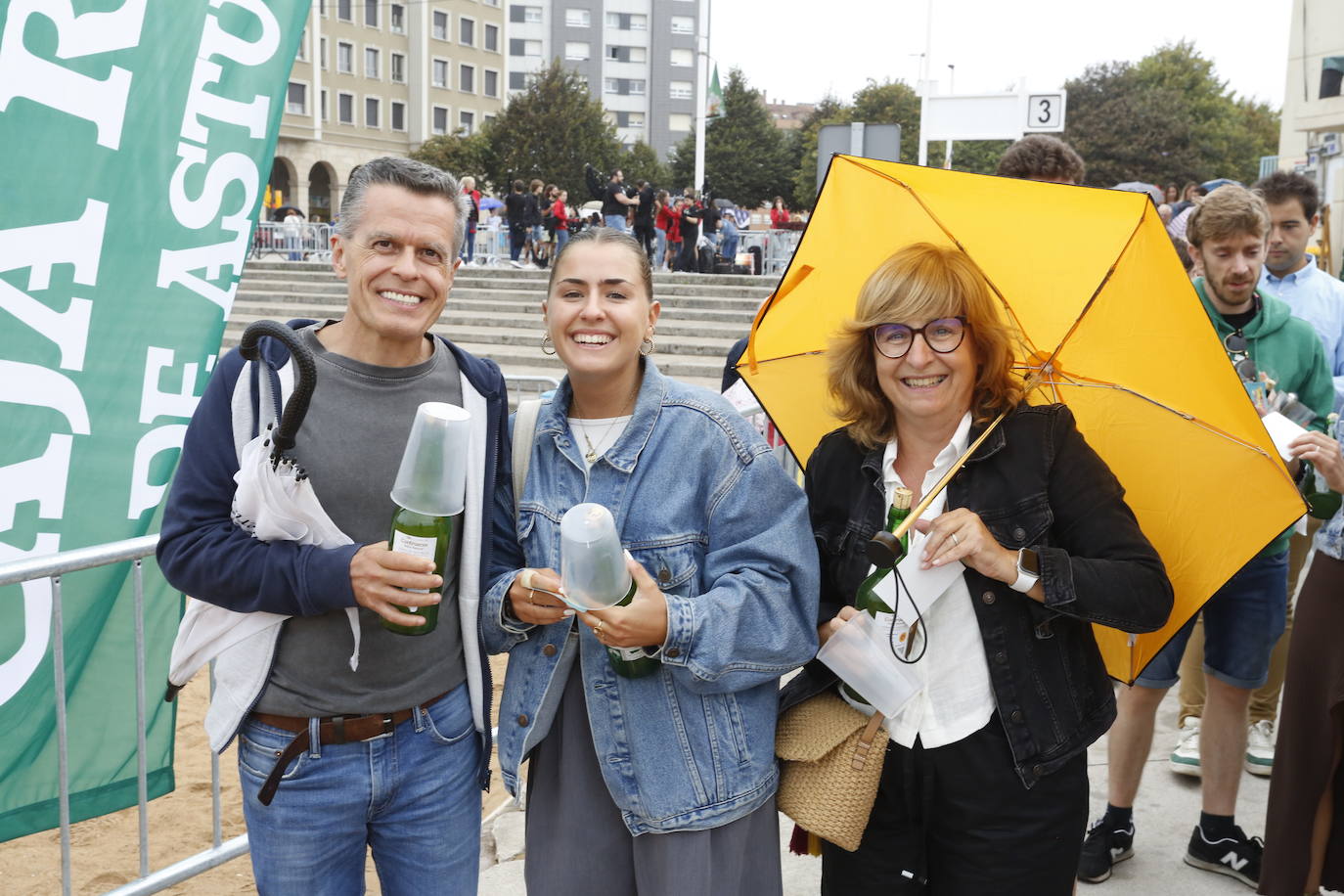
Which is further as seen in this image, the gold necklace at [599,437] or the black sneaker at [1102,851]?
the black sneaker at [1102,851]

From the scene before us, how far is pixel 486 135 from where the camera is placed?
53.8 metres

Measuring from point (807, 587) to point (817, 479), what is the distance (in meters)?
0.36

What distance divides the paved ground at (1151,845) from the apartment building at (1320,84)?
1958cm

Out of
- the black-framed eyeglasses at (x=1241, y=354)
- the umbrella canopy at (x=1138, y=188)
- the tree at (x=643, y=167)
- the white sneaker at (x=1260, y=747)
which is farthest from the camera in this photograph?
the tree at (x=643, y=167)

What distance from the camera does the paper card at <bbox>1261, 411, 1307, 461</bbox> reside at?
2725 millimetres

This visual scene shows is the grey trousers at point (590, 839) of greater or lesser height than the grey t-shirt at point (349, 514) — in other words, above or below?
below

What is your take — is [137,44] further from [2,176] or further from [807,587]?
[807,587]

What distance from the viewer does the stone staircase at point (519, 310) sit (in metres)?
16.6

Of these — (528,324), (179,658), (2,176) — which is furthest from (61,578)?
(528,324)

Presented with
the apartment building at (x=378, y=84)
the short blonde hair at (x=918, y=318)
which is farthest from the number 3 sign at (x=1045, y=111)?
the apartment building at (x=378, y=84)

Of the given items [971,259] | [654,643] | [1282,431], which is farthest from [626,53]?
[654,643]

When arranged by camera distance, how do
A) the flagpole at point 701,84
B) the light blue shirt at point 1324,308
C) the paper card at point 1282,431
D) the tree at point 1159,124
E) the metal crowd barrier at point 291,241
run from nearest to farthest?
1. the paper card at point 1282,431
2. the light blue shirt at point 1324,308
3. the flagpole at point 701,84
4. the metal crowd barrier at point 291,241
5. the tree at point 1159,124

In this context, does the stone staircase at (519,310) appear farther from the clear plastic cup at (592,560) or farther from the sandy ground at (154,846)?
the clear plastic cup at (592,560)

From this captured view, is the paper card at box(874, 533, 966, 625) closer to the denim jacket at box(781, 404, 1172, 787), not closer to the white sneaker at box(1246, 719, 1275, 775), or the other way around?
the denim jacket at box(781, 404, 1172, 787)
